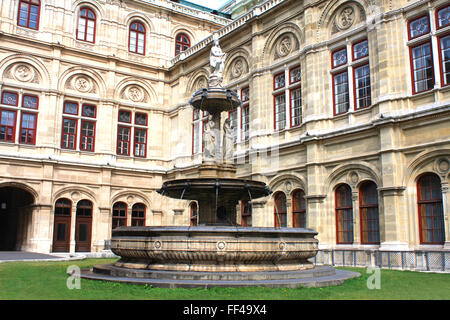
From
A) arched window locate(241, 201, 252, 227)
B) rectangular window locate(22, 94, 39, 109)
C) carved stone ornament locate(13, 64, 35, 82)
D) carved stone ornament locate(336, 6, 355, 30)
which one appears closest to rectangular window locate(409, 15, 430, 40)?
carved stone ornament locate(336, 6, 355, 30)

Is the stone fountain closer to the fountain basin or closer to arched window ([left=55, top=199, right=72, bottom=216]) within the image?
the fountain basin

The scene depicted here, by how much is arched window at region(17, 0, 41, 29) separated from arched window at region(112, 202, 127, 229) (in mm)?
11930

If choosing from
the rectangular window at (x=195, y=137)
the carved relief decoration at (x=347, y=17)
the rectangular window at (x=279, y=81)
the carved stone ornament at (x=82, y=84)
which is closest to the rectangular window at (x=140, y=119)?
the carved stone ornament at (x=82, y=84)

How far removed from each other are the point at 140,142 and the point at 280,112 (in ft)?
37.0

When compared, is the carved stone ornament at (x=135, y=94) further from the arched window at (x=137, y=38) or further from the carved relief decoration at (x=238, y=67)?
the carved relief decoration at (x=238, y=67)

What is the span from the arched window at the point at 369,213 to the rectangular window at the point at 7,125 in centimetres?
1936

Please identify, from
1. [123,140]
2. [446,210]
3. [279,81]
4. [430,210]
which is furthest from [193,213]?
[446,210]

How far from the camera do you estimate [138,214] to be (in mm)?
29453

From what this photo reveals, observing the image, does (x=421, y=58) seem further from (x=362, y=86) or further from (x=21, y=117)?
(x=21, y=117)

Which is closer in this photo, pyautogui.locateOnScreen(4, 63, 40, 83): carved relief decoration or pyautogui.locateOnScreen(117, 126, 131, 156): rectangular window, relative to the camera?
pyautogui.locateOnScreen(4, 63, 40, 83): carved relief decoration

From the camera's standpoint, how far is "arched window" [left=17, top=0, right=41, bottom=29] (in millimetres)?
26906

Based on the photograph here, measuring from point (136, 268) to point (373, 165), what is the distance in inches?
439

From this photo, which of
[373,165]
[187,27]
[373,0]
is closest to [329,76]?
[373,0]

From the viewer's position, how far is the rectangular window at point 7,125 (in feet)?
84.2
